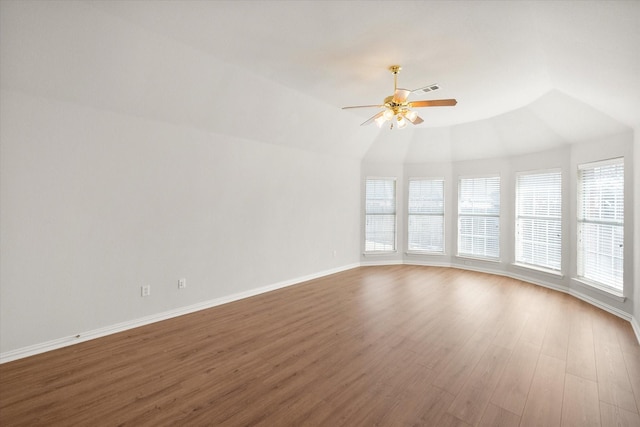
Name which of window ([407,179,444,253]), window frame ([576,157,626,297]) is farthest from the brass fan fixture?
window ([407,179,444,253])

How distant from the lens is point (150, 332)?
3266 millimetres

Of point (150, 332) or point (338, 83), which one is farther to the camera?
point (338, 83)

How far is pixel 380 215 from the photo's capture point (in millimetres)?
6859

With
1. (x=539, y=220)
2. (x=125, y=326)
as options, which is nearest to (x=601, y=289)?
(x=539, y=220)

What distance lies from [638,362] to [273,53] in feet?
15.7

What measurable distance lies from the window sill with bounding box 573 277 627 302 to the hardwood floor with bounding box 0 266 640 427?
12.4 inches

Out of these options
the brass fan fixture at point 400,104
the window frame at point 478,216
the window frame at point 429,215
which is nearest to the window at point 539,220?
the window frame at point 478,216

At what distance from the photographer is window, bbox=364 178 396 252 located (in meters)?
6.80

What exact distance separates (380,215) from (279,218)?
9.44 feet

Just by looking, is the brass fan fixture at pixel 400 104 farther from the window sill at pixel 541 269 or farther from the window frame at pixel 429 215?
the window sill at pixel 541 269

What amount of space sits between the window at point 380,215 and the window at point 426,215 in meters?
0.45

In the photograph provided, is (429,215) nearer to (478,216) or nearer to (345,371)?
(478,216)

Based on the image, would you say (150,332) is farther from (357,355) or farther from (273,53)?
(273,53)

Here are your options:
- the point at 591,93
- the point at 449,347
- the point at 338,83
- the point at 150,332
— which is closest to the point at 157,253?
the point at 150,332
